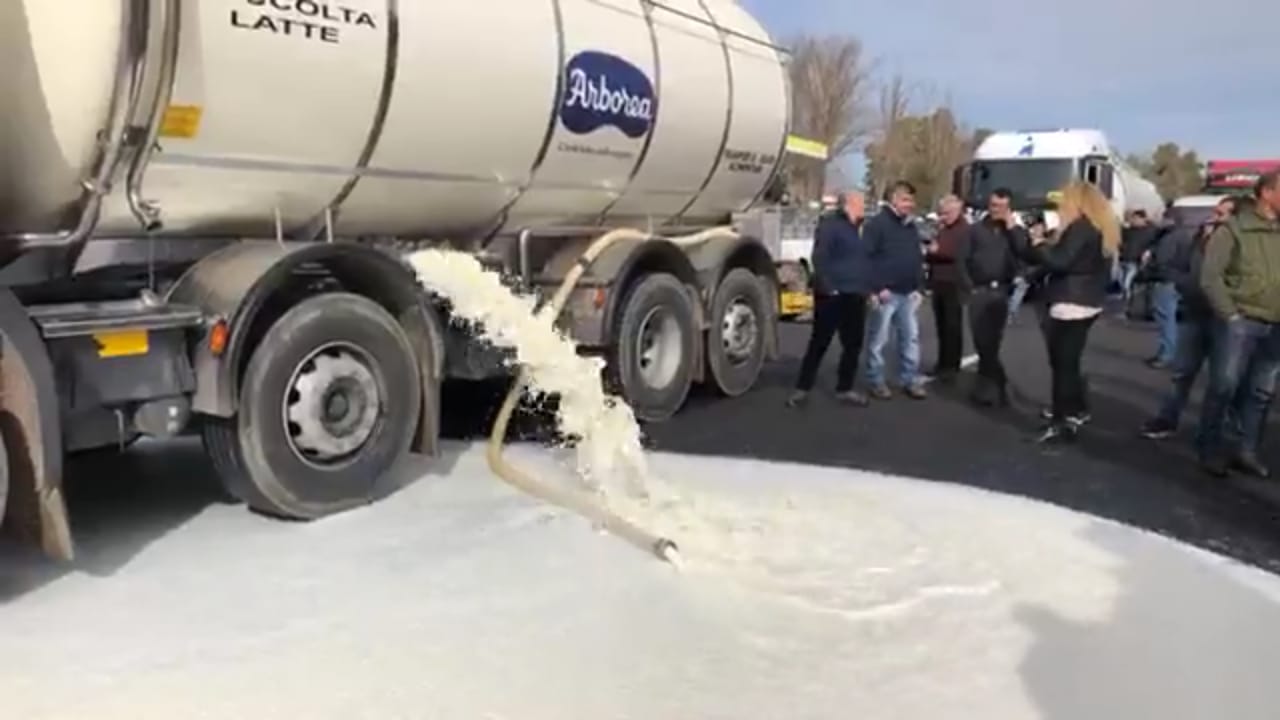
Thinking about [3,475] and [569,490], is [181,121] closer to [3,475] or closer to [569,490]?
[3,475]

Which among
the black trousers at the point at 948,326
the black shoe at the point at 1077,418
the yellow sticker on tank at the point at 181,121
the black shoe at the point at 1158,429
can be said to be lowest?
the black shoe at the point at 1158,429

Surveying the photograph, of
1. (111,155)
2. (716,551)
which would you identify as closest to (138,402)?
(111,155)

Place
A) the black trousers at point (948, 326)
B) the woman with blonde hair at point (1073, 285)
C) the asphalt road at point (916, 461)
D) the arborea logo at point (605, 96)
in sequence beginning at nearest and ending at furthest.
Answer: the asphalt road at point (916, 461)
the arborea logo at point (605, 96)
the woman with blonde hair at point (1073, 285)
the black trousers at point (948, 326)

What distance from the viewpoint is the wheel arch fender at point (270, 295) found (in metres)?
5.53

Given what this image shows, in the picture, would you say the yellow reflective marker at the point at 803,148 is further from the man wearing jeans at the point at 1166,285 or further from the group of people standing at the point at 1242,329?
the group of people standing at the point at 1242,329

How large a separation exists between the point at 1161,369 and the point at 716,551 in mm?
8971

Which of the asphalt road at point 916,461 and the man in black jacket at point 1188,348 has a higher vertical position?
the man in black jacket at point 1188,348

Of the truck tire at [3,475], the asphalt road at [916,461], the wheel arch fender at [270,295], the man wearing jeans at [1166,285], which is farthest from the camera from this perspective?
the man wearing jeans at [1166,285]

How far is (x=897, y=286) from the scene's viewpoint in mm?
10258

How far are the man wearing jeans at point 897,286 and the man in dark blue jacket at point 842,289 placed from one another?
133 millimetres

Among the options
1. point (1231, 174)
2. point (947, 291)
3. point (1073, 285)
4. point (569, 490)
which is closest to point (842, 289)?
point (947, 291)

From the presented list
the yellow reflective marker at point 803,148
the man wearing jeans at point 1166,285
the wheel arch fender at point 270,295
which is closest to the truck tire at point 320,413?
the wheel arch fender at point 270,295

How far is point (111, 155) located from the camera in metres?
5.05

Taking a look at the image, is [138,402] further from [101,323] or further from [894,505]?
[894,505]
